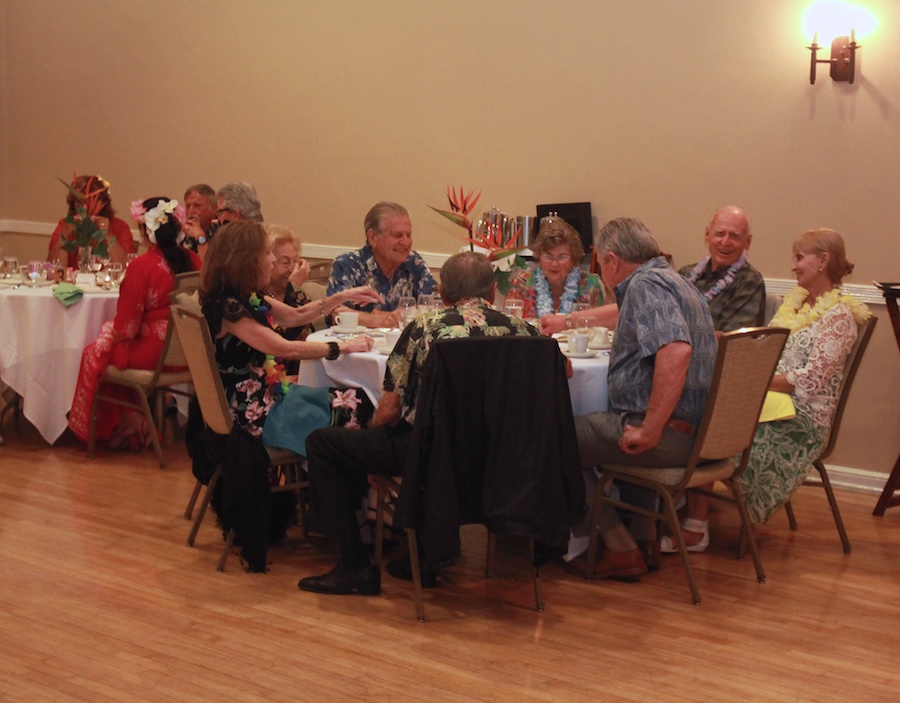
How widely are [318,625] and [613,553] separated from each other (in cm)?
112

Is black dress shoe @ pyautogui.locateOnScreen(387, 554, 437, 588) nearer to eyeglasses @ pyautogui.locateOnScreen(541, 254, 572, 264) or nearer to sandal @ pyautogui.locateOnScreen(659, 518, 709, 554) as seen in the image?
sandal @ pyautogui.locateOnScreen(659, 518, 709, 554)

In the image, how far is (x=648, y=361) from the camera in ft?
12.3

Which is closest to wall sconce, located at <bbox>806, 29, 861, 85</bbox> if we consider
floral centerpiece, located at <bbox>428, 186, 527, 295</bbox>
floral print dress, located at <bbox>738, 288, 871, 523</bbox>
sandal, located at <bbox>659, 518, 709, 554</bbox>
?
floral print dress, located at <bbox>738, 288, 871, 523</bbox>

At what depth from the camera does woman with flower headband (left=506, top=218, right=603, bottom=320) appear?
A: 4.91m

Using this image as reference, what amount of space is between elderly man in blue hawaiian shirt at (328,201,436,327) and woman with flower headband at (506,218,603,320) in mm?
478

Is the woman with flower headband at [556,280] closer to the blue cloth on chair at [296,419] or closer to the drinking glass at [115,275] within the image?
the blue cloth on chair at [296,419]

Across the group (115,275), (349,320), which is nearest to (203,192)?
(115,275)

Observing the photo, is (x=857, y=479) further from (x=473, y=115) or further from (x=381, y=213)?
(x=473, y=115)

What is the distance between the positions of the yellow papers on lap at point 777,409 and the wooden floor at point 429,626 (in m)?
0.54

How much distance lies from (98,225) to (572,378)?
12.7 feet

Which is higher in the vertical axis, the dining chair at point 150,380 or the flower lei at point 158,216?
the flower lei at point 158,216

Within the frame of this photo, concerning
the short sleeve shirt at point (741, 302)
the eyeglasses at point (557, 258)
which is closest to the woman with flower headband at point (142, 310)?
the eyeglasses at point (557, 258)

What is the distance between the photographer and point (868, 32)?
516 centimetres

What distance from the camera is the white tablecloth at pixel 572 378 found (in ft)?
13.0
